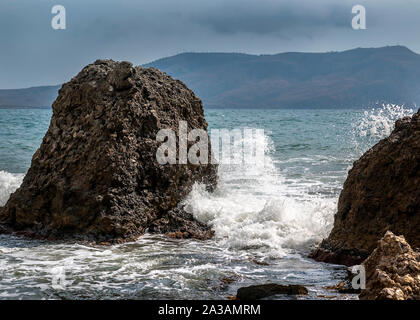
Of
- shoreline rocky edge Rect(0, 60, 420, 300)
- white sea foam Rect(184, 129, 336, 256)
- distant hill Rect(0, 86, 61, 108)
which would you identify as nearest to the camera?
shoreline rocky edge Rect(0, 60, 420, 300)

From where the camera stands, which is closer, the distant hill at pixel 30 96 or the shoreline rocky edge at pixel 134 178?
the shoreline rocky edge at pixel 134 178

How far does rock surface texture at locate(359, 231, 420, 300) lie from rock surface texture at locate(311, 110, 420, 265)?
1.37m

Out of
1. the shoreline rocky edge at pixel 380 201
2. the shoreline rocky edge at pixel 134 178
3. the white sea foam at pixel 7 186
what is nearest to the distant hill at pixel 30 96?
the white sea foam at pixel 7 186

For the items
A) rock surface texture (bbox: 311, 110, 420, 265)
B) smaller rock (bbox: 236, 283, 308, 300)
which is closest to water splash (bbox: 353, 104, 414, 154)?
rock surface texture (bbox: 311, 110, 420, 265)

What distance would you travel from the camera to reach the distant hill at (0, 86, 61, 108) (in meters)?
153

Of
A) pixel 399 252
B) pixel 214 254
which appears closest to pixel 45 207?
pixel 214 254

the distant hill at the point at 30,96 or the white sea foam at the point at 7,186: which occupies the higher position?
the distant hill at the point at 30,96

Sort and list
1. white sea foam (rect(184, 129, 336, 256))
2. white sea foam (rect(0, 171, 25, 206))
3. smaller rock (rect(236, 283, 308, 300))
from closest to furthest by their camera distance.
A: smaller rock (rect(236, 283, 308, 300))
white sea foam (rect(184, 129, 336, 256))
white sea foam (rect(0, 171, 25, 206))

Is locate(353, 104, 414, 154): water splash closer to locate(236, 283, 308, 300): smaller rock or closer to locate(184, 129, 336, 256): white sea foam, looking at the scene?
locate(184, 129, 336, 256): white sea foam

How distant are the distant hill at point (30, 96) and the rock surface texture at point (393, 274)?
150408 millimetres

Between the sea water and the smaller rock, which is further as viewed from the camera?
the sea water

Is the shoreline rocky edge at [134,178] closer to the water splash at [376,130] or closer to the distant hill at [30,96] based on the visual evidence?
the water splash at [376,130]

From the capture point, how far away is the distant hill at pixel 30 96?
15259cm
